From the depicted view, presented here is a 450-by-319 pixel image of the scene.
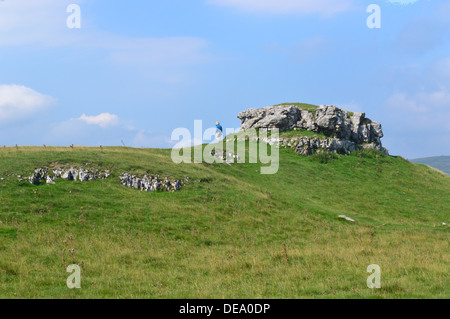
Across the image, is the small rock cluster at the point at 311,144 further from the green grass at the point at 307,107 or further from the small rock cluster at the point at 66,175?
the small rock cluster at the point at 66,175

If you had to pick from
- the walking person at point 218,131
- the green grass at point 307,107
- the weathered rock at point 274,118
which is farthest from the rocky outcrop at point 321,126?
the walking person at point 218,131

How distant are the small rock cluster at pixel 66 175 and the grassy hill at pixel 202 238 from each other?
26.1 inches

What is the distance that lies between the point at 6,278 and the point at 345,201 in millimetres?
35169

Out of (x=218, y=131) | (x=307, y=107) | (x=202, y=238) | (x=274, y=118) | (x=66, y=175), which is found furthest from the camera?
(x=307, y=107)

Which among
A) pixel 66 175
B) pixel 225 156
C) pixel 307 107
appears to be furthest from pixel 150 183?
pixel 307 107

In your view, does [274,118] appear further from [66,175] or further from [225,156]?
[66,175]

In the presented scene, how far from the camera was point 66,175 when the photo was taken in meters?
28.4

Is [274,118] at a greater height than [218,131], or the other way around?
[274,118]

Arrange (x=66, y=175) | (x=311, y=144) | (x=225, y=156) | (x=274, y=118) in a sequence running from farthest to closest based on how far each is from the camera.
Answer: (x=274, y=118)
(x=311, y=144)
(x=225, y=156)
(x=66, y=175)

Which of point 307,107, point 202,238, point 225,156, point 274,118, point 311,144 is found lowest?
point 202,238

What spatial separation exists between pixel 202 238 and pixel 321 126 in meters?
44.5

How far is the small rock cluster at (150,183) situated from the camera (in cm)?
2994

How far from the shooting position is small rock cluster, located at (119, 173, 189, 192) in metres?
29.9
